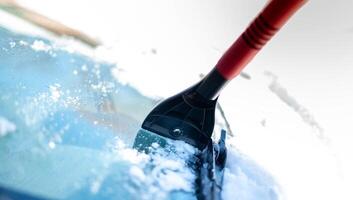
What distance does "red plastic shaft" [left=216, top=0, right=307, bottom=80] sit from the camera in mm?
2086

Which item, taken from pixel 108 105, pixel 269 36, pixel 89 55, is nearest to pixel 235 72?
pixel 269 36

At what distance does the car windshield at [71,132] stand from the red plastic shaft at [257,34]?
745 mm

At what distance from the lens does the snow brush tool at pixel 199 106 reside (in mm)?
2305

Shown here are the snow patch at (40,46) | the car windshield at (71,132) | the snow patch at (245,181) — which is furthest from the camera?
the snow patch at (40,46)

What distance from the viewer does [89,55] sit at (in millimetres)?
3252

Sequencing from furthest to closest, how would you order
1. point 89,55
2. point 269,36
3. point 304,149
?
point 304,149
point 89,55
point 269,36

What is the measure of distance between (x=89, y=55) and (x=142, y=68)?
1.73 feet

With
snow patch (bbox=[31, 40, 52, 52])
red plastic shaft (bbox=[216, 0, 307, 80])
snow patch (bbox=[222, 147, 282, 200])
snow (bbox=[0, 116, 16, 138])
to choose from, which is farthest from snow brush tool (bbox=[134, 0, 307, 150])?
snow patch (bbox=[31, 40, 52, 52])

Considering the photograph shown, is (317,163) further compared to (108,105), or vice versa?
(317,163)

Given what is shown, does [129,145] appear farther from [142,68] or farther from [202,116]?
[142,68]

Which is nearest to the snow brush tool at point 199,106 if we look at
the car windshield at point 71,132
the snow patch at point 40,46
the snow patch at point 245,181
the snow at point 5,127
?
the car windshield at point 71,132

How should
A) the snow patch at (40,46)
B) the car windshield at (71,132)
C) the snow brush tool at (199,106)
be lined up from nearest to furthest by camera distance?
the car windshield at (71,132) < the snow brush tool at (199,106) < the snow patch at (40,46)

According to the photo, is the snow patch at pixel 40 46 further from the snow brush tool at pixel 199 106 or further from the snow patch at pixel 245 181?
the snow patch at pixel 245 181

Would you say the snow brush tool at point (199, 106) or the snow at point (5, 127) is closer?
the snow at point (5, 127)
